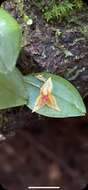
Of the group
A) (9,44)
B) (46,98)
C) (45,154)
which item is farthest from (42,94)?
(45,154)

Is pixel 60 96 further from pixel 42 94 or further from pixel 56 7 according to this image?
pixel 56 7

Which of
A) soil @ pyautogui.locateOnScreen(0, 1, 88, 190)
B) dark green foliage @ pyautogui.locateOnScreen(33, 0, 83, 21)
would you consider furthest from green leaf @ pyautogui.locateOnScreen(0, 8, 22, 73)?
soil @ pyautogui.locateOnScreen(0, 1, 88, 190)

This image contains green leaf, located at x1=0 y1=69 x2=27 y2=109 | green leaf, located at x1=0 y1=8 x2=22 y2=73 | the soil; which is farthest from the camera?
the soil

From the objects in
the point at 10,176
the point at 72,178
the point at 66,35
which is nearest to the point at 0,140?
the point at 10,176

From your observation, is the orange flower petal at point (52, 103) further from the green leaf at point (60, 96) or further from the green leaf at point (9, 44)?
the green leaf at point (9, 44)

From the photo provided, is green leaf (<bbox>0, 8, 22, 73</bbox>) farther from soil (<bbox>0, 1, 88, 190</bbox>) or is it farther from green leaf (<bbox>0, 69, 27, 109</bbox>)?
soil (<bbox>0, 1, 88, 190</bbox>)
